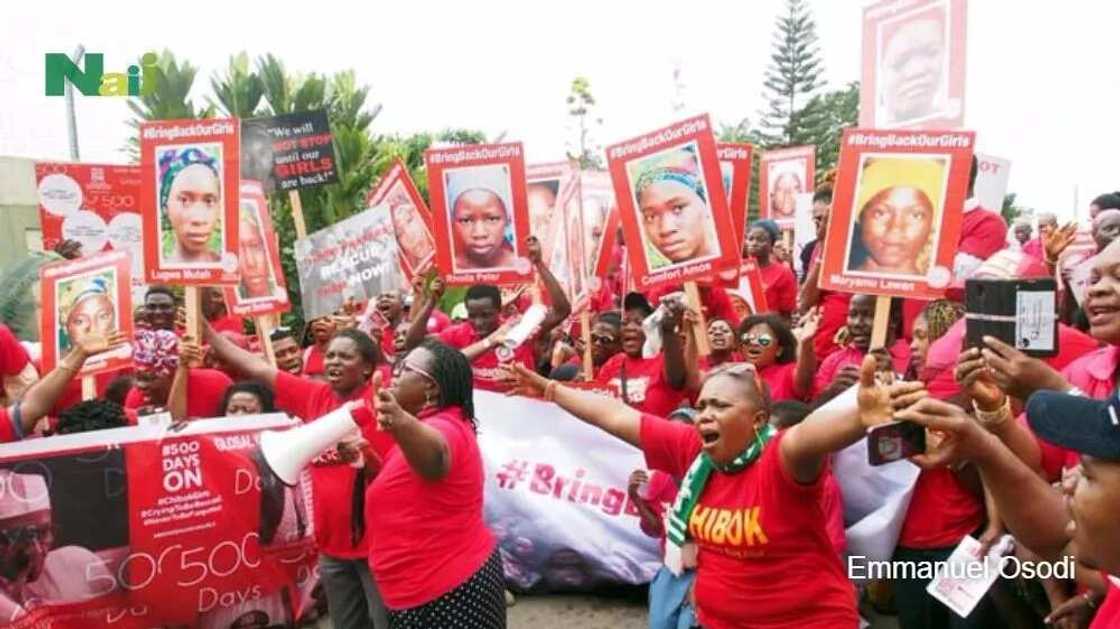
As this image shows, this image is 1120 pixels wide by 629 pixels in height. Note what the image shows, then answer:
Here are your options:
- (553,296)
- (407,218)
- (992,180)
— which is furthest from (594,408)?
(992,180)

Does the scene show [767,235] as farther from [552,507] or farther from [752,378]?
[752,378]

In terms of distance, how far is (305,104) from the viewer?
63.4 ft

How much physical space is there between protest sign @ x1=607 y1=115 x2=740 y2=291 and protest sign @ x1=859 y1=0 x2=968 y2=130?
32.9 inches

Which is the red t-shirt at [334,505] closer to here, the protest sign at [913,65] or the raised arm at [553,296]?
the raised arm at [553,296]

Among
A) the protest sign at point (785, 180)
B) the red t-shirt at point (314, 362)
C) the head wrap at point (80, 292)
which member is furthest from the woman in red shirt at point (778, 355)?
the protest sign at point (785, 180)

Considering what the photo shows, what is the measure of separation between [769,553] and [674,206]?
2.64 m

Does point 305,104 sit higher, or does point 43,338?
point 305,104

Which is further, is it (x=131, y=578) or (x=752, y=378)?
(x=131, y=578)

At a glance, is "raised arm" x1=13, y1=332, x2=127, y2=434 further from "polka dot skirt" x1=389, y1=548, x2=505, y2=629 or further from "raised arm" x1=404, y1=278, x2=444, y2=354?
"raised arm" x1=404, y1=278, x2=444, y2=354

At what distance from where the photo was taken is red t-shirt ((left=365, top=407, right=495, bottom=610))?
3400 mm

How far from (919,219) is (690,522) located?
2.07 m

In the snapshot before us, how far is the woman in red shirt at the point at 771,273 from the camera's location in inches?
279

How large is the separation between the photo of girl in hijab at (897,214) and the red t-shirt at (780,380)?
676mm

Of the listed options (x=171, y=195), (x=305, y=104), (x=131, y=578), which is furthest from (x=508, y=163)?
(x=305, y=104)
